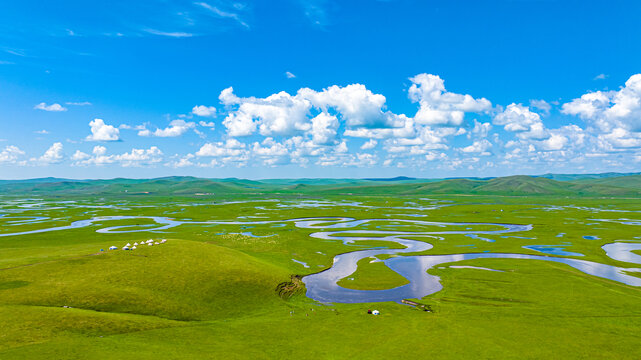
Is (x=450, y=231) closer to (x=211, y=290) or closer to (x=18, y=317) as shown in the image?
(x=211, y=290)

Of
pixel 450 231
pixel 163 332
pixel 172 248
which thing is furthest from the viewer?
pixel 450 231

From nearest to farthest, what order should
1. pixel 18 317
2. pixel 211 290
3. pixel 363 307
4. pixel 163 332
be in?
pixel 18 317, pixel 163 332, pixel 363 307, pixel 211 290

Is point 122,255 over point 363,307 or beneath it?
over

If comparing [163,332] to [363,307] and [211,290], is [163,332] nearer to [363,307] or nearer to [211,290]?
[211,290]

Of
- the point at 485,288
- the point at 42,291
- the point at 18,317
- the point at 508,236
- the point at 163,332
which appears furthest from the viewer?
the point at 508,236

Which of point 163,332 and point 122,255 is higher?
point 122,255

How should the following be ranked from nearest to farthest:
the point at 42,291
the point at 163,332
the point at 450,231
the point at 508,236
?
the point at 163,332, the point at 42,291, the point at 508,236, the point at 450,231

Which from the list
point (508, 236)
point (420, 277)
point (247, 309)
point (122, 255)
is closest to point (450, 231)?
point (508, 236)

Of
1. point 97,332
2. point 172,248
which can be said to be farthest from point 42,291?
point 172,248

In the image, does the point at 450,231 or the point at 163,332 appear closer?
the point at 163,332
